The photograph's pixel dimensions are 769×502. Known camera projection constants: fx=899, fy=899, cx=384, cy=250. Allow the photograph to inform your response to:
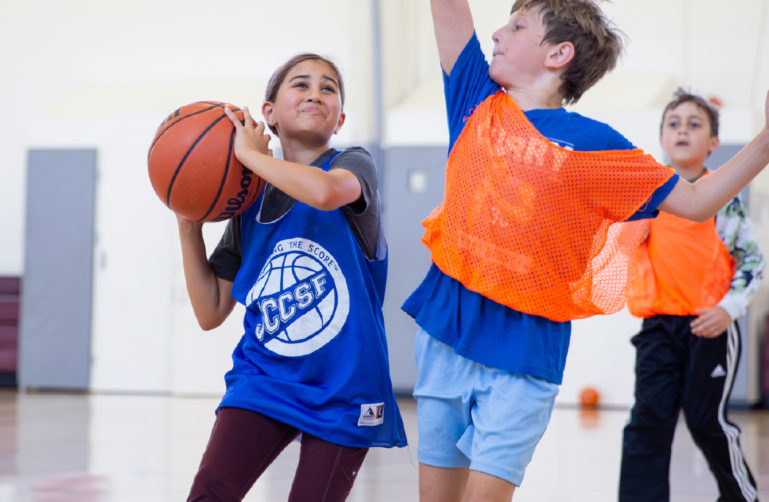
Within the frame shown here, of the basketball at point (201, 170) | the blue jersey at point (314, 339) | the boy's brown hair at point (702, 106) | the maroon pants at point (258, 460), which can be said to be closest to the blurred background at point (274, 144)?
the boy's brown hair at point (702, 106)

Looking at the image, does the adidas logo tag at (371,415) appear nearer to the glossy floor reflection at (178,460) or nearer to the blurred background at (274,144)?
the glossy floor reflection at (178,460)

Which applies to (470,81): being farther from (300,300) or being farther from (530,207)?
(300,300)

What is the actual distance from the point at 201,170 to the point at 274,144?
570 centimetres

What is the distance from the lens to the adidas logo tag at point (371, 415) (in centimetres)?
191

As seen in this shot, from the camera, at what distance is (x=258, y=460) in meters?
1.86

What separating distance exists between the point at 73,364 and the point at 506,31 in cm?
682

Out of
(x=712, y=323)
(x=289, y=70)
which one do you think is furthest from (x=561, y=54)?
(x=712, y=323)

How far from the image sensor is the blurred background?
24.3ft

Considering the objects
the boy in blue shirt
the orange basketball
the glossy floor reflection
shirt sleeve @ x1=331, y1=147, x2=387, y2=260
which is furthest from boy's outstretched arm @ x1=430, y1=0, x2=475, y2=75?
the orange basketball

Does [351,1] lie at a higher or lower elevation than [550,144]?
higher

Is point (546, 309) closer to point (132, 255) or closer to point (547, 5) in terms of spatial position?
point (547, 5)

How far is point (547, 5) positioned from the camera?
6.36 ft

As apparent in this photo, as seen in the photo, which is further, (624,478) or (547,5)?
(624,478)

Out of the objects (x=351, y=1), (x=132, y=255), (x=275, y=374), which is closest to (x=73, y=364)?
(x=132, y=255)
